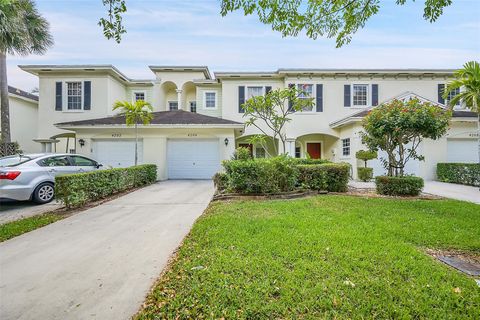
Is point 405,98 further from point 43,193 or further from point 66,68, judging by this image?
point 66,68

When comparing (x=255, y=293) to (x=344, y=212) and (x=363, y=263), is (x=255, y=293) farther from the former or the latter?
(x=344, y=212)

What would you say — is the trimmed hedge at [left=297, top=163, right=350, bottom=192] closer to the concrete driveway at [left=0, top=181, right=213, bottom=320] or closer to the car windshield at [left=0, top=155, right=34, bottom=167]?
the concrete driveway at [left=0, top=181, right=213, bottom=320]

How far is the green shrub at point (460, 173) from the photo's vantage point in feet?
36.0

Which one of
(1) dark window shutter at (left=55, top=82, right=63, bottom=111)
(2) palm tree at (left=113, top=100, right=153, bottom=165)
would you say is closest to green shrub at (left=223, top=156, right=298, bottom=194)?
(2) palm tree at (left=113, top=100, right=153, bottom=165)

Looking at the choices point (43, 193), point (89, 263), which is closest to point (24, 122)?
point (43, 193)

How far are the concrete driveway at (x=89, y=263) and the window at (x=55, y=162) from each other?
2.71 m

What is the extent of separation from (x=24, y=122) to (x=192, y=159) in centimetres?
1304

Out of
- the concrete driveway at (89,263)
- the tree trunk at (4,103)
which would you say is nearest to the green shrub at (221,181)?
the concrete driveway at (89,263)

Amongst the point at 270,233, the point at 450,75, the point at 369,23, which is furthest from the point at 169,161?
the point at 450,75

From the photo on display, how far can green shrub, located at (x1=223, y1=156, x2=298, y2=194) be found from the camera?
789 centimetres

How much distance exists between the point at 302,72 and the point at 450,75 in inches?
377

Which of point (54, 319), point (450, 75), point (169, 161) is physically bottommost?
point (54, 319)

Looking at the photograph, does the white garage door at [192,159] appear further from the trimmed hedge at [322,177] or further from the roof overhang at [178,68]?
the roof overhang at [178,68]

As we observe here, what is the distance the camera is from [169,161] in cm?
1357
